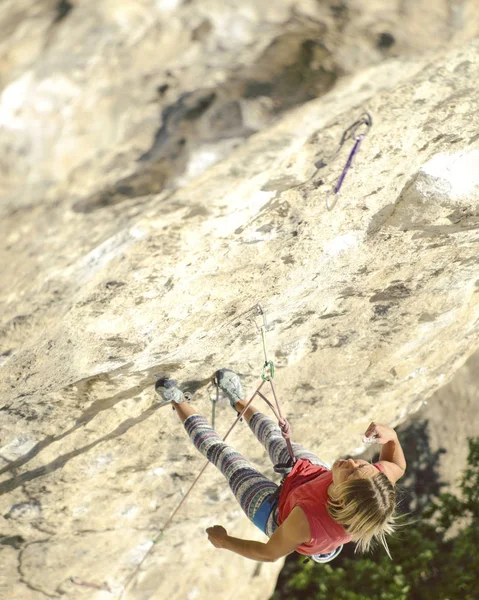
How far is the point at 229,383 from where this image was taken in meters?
2.59

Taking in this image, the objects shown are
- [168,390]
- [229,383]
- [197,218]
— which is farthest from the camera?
[229,383]

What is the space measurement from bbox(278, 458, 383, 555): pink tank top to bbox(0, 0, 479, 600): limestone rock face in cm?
65

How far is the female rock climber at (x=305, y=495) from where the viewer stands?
5.79ft

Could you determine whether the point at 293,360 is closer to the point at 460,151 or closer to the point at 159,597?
the point at 460,151

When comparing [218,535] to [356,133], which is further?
[218,535]

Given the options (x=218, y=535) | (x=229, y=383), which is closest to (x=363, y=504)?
(x=218, y=535)

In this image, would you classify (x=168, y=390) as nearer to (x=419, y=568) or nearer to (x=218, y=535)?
(x=218, y=535)

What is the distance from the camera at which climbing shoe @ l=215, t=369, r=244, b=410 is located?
258cm

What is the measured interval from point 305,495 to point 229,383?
763mm

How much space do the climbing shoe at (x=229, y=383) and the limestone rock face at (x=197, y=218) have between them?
0.07m

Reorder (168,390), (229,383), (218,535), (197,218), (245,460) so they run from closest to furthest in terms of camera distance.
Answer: (197,218) → (218,535) → (245,460) → (168,390) → (229,383)

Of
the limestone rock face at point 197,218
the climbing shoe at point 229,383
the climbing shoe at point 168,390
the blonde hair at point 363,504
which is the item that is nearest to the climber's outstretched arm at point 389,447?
the blonde hair at point 363,504

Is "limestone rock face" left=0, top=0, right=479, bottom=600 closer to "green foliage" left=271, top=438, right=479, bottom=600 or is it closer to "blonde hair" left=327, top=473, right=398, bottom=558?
"blonde hair" left=327, top=473, right=398, bottom=558

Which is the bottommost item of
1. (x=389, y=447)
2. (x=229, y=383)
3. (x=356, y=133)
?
(x=389, y=447)
